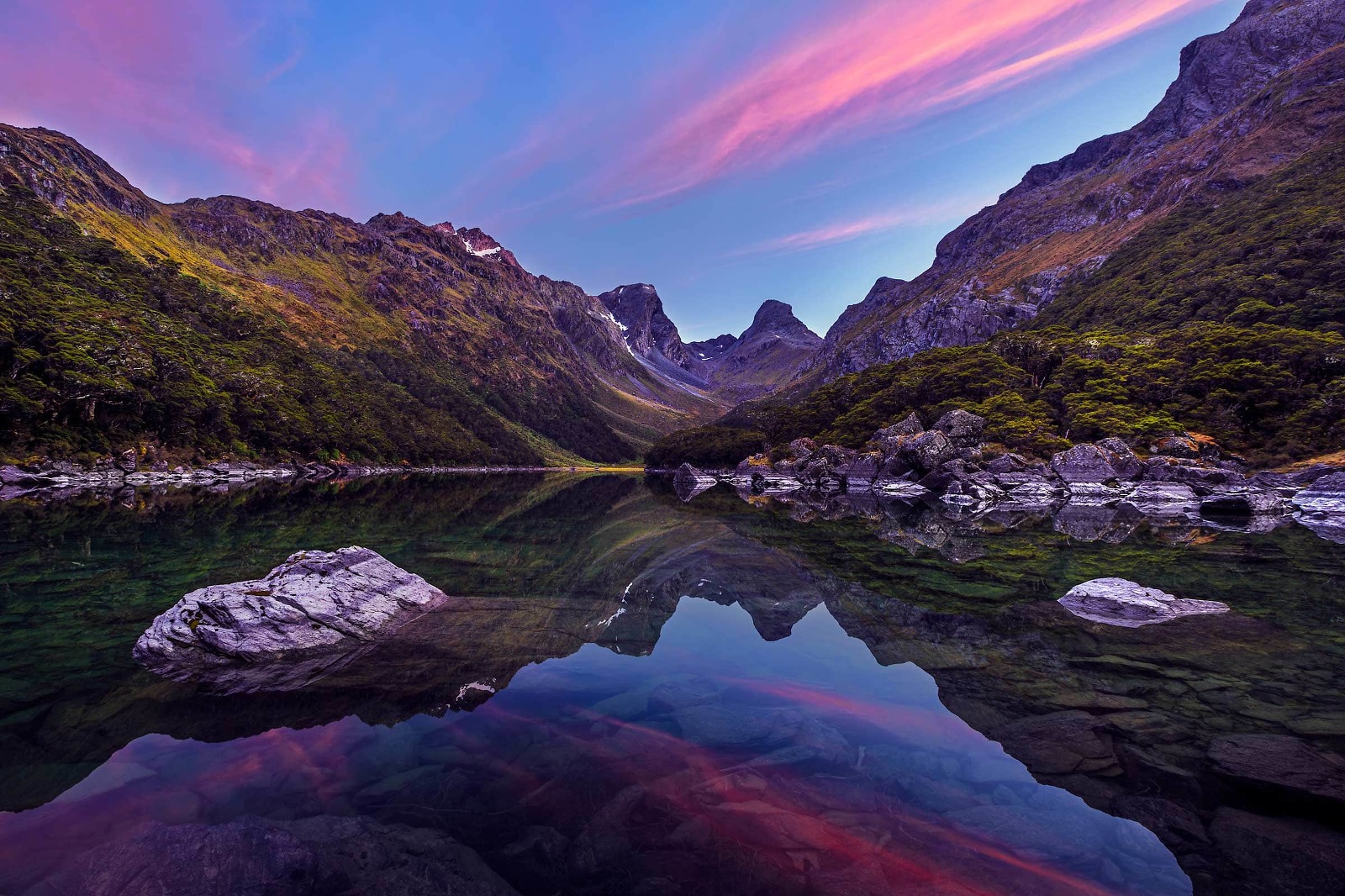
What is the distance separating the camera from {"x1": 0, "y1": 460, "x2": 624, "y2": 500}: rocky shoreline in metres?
56.4

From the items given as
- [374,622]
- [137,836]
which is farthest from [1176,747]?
[374,622]

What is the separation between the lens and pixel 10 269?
3302 inches

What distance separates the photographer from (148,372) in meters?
82.6

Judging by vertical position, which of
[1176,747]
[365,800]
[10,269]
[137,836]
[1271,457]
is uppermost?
[10,269]

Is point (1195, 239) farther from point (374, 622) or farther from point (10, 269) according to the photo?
point (10, 269)

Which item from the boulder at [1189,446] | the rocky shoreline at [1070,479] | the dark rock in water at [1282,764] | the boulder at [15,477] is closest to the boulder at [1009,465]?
the rocky shoreline at [1070,479]

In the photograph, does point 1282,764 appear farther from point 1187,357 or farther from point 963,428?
point 1187,357

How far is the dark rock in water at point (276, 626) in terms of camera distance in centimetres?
1155

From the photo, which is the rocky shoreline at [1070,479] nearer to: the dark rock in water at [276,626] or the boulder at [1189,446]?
the boulder at [1189,446]

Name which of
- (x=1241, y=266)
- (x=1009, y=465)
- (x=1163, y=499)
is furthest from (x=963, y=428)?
(x=1241, y=266)

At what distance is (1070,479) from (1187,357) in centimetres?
3409

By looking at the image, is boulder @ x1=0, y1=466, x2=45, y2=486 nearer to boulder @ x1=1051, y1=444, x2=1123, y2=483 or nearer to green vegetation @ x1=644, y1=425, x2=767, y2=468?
boulder @ x1=1051, y1=444, x2=1123, y2=483

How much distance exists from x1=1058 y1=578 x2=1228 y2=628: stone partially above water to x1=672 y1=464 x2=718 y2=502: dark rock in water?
70830 mm

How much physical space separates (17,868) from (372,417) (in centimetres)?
17428
